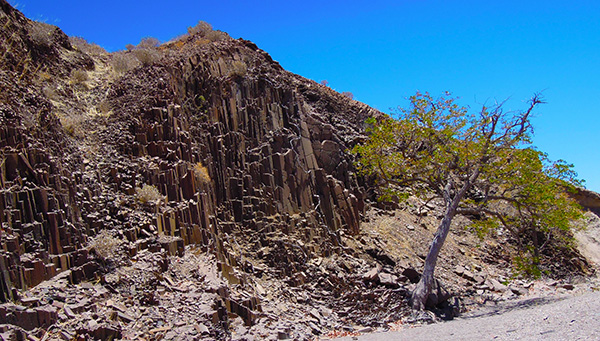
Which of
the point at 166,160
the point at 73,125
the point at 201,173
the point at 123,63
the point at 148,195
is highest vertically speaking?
the point at 123,63

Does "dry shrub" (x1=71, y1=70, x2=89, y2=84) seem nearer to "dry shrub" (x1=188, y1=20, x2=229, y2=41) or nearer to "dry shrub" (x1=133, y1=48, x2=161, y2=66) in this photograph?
"dry shrub" (x1=133, y1=48, x2=161, y2=66)

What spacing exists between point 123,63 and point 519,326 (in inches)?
694

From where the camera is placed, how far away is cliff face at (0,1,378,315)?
34.0ft

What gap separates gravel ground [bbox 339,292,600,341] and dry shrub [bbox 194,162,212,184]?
739 cm

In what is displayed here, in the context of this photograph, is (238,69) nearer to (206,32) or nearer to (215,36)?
(215,36)

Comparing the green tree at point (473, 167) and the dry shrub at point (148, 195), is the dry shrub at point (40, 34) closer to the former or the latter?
the dry shrub at point (148, 195)

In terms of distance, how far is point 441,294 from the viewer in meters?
15.4

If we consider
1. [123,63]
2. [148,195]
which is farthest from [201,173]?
[123,63]

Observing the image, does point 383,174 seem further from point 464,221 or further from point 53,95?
point 53,95

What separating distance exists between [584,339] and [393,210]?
1380 cm

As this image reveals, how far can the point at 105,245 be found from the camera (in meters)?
10.8

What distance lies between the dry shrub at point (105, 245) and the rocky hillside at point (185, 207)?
48 millimetres

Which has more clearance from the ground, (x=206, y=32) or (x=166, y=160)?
(x=206, y=32)

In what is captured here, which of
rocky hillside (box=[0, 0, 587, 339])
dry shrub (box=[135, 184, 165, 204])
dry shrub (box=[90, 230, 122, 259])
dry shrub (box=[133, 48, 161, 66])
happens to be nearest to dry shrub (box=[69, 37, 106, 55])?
rocky hillside (box=[0, 0, 587, 339])
